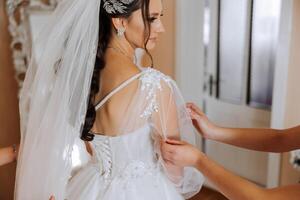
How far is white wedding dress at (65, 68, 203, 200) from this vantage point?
1.13 m

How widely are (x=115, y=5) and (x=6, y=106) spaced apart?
1.64m

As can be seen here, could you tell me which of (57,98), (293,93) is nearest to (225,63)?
(293,93)

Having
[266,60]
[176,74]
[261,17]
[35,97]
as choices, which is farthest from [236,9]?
[35,97]

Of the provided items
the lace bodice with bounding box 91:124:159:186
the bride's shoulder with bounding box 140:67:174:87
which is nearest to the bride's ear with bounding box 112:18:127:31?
the bride's shoulder with bounding box 140:67:174:87

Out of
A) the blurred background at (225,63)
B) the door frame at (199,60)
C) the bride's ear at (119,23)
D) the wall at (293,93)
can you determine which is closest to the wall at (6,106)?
the blurred background at (225,63)

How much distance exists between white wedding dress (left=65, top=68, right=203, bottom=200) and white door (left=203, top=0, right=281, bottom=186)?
160 cm

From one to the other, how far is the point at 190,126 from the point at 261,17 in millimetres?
1644

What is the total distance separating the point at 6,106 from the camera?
2480 millimetres

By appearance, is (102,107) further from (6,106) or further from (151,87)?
(6,106)

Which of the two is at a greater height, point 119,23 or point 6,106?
point 119,23

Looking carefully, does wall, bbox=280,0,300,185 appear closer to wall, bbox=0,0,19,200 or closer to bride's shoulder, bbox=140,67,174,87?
bride's shoulder, bbox=140,67,174,87

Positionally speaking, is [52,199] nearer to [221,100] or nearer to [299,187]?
[299,187]

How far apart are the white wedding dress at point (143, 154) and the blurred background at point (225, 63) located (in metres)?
1.20

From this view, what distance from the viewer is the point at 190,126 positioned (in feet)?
4.12
